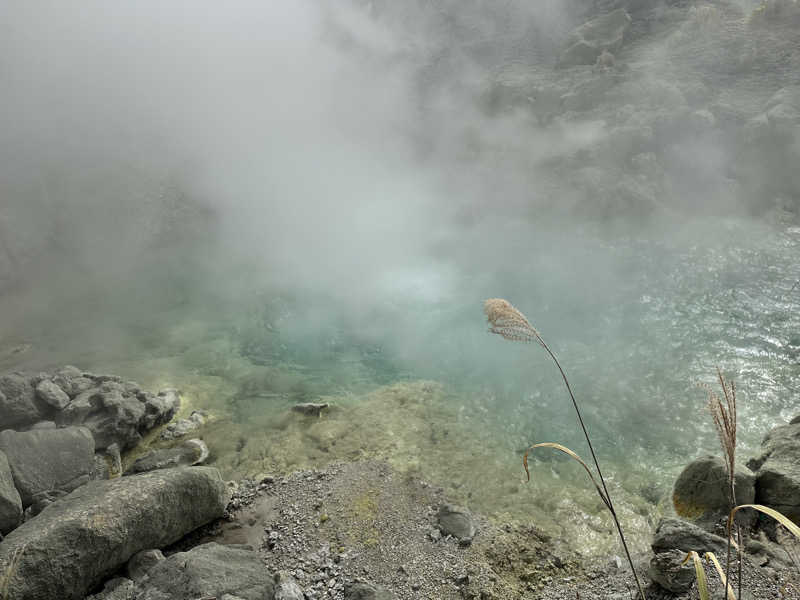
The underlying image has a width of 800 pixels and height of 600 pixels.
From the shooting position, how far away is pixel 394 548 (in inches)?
173

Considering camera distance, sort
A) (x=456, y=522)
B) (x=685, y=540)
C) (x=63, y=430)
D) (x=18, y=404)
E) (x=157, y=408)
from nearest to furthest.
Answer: (x=685, y=540)
(x=456, y=522)
(x=63, y=430)
(x=18, y=404)
(x=157, y=408)

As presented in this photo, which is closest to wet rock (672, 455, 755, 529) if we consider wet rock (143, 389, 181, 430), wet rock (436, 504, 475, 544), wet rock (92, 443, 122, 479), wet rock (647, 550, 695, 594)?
wet rock (647, 550, 695, 594)

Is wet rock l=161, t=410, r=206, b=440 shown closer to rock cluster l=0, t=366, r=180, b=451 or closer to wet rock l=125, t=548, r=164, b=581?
rock cluster l=0, t=366, r=180, b=451

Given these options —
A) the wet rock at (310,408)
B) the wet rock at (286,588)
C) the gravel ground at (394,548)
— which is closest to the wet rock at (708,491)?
the gravel ground at (394,548)

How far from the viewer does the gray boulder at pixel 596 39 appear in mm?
15727

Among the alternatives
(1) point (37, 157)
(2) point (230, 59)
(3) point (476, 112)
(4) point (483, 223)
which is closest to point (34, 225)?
(1) point (37, 157)

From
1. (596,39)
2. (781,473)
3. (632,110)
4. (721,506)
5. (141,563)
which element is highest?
(596,39)

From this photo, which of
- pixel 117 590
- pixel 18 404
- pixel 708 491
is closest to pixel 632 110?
pixel 708 491

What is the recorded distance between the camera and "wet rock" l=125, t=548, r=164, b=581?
12.9 ft

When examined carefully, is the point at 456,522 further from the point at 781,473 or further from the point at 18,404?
the point at 18,404

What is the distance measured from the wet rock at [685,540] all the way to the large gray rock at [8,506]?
5.96 meters

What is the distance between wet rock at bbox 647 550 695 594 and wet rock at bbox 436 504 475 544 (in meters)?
1.81

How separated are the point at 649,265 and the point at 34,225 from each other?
1583 cm

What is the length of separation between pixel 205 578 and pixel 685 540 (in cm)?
384
